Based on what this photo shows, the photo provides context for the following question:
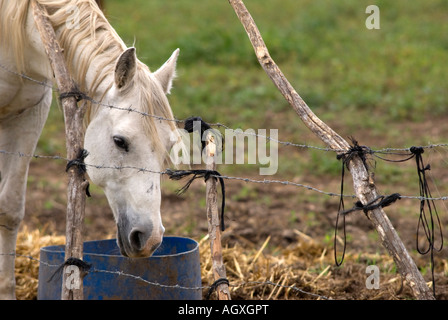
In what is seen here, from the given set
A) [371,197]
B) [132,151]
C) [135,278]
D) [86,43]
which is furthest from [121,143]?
[371,197]

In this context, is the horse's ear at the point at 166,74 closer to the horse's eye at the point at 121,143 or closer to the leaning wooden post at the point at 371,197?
the horse's eye at the point at 121,143

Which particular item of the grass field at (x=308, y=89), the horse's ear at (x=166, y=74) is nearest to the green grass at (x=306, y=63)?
the grass field at (x=308, y=89)

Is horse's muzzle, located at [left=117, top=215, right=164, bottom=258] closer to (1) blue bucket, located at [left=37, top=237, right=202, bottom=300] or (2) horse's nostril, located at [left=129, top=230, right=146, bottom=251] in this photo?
(2) horse's nostril, located at [left=129, top=230, right=146, bottom=251]

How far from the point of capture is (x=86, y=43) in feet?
10.6

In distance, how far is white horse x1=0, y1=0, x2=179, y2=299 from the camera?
2.96 m

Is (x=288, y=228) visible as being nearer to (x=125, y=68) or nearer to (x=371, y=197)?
(x=371, y=197)

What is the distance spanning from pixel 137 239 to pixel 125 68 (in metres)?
0.82

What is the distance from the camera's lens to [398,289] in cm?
408

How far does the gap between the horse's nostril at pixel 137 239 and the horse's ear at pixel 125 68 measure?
721 millimetres

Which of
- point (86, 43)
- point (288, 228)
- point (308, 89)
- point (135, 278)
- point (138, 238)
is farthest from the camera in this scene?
point (308, 89)

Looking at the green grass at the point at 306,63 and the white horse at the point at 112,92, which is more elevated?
the green grass at the point at 306,63

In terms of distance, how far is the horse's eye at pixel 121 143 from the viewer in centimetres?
301

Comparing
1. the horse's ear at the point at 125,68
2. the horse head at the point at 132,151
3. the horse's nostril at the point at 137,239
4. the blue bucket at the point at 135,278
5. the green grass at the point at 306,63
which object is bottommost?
the blue bucket at the point at 135,278
